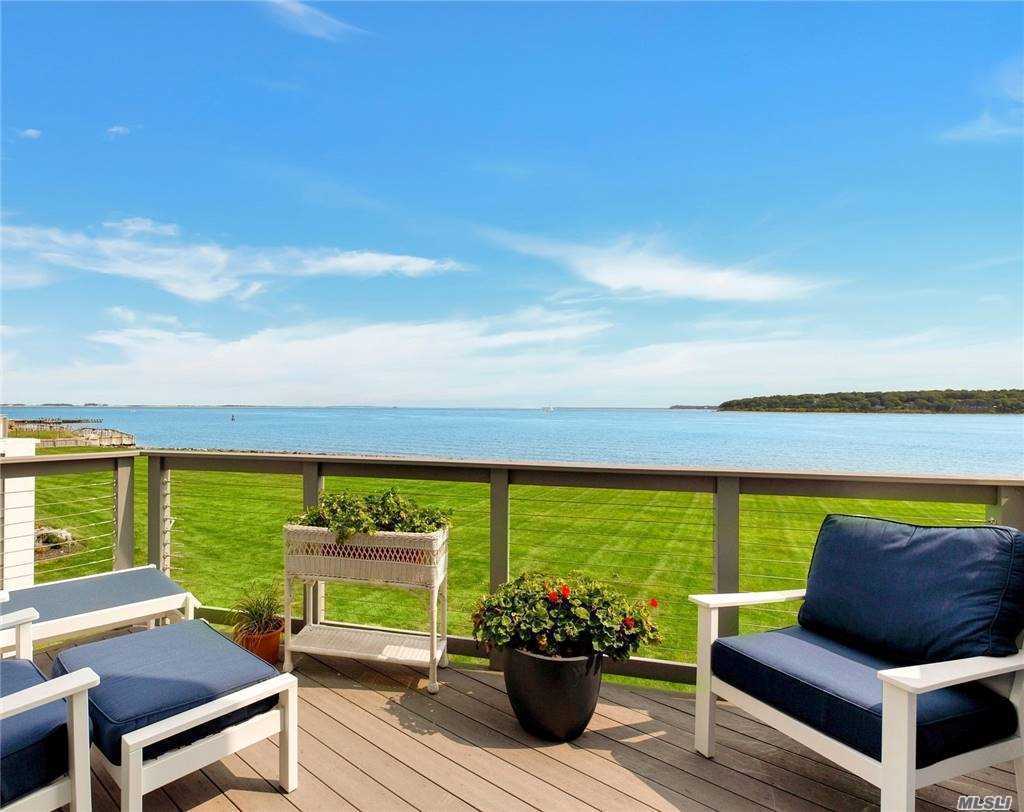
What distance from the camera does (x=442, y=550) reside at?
2799 mm

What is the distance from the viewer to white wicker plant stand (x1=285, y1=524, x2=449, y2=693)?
8.64 ft

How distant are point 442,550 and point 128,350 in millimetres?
17004

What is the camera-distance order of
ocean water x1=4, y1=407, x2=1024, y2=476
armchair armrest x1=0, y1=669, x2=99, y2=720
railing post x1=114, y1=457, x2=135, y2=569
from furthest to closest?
ocean water x1=4, y1=407, x2=1024, y2=476
railing post x1=114, y1=457, x2=135, y2=569
armchair armrest x1=0, y1=669, x2=99, y2=720

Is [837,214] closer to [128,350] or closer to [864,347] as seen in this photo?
[864,347]

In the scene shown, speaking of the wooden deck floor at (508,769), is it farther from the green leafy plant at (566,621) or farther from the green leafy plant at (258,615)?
the green leafy plant at (258,615)

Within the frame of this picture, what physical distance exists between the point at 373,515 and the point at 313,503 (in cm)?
73

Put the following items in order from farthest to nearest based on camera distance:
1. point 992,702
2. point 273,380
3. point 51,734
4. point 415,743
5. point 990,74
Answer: point 273,380 < point 990,74 < point 415,743 < point 992,702 < point 51,734

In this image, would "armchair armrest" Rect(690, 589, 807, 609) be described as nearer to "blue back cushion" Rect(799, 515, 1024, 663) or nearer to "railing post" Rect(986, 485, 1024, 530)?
"blue back cushion" Rect(799, 515, 1024, 663)

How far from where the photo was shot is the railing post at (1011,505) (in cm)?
236

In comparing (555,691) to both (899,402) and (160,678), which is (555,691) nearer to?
(160,678)

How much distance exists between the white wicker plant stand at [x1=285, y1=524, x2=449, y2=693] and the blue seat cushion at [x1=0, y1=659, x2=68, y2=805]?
1.26 metres

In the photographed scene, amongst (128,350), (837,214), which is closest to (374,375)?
(128,350)

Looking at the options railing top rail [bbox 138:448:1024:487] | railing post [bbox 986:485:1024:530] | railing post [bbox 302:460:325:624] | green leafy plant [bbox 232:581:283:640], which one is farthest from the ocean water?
railing post [bbox 986:485:1024:530]

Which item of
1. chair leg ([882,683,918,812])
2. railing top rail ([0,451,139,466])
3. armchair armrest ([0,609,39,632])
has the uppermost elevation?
railing top rail ([0,451,139,466])
